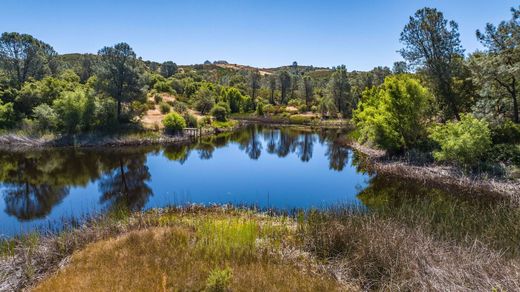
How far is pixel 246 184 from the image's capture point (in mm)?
23359

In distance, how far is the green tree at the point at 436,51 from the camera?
3180cm

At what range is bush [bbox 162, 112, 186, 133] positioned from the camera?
46.3 meters

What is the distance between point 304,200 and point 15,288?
14.1 m

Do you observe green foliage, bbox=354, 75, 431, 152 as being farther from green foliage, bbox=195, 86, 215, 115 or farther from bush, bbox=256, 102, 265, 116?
bush, bbox=256, 102, 265, 116

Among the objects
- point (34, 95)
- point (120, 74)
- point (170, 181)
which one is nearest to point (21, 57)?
point (34, 95)

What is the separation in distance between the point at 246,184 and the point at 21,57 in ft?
179

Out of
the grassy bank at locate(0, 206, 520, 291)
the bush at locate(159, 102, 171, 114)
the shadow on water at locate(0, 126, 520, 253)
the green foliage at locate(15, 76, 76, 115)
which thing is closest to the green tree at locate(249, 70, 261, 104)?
the bush at locate(159, 102, 171, 114)

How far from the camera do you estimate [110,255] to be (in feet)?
29.6

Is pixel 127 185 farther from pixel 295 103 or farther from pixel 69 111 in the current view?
pixel 295 103

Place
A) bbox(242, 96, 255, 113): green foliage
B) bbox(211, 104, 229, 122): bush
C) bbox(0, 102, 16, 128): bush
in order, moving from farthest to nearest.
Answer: bbox(242, 96, 255, 113): green foliage < bbox(211, 104, 229, 122): bush < bbox(0, 102, 16, 128): bush

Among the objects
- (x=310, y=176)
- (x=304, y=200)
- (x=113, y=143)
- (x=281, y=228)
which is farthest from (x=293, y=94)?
(x=281, y=228)

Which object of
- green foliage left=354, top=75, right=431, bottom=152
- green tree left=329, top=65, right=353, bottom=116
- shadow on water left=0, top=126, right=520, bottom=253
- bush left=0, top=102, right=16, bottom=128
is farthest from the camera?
green tree left=329, top=65, right=353, bottom=116

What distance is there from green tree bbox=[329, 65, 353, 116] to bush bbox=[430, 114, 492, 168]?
53.2 m

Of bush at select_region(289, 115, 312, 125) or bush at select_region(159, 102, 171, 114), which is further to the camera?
bush at select_region(289, 115, 312, 125)
